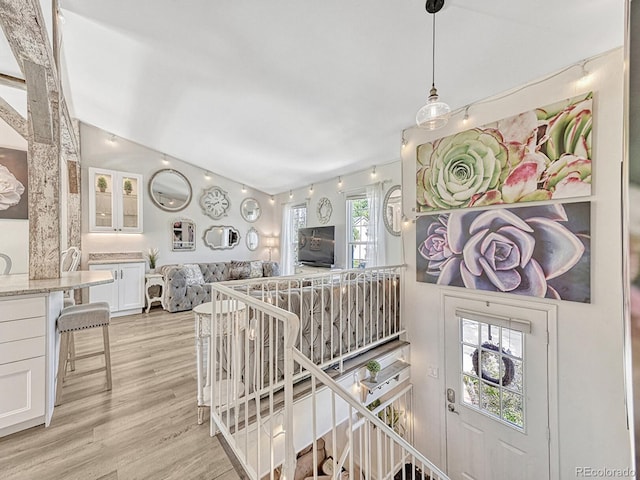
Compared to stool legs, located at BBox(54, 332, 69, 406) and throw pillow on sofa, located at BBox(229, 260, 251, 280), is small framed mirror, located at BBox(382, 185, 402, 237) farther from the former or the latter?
stool legs, located at BBox(54, 332, 69, 406)

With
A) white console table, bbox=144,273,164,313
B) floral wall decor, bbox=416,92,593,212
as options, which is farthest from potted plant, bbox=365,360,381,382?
white console table, bbox=144,273,164,313

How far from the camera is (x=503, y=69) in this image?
2211 mm

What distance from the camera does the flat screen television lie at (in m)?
5.30

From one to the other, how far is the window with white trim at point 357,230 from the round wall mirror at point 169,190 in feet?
11.7

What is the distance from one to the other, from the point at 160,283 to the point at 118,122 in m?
2.86

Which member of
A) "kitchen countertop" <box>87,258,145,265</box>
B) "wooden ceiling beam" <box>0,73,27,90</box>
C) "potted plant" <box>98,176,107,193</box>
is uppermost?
"wooden ceiling beam" <box>0,73,27,90</box>

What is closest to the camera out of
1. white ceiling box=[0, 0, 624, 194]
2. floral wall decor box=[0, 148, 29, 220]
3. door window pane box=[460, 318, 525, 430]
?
white ceiling box=[0, 0, 624, 194]

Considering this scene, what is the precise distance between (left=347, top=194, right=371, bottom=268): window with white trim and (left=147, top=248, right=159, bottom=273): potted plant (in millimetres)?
3838

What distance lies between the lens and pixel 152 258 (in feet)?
16.9

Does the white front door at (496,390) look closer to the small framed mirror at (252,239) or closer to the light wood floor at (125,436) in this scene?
the light wood floor at (125,436)

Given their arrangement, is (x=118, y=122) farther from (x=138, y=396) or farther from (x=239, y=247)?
(x=138, y=396)

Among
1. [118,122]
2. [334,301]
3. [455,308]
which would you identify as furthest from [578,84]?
[118,122]

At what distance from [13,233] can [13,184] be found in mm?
744

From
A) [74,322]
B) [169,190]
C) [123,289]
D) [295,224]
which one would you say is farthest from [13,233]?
[295,224]
